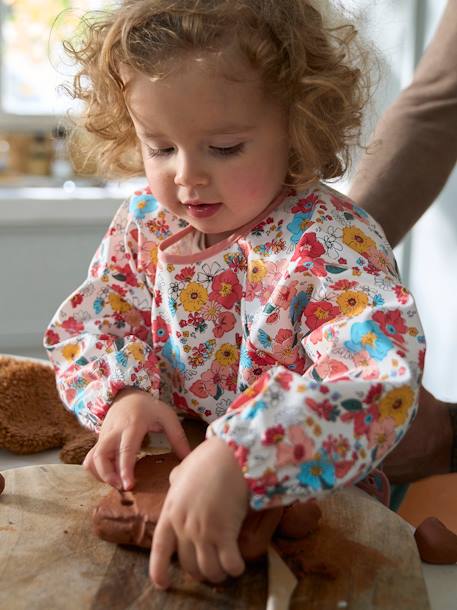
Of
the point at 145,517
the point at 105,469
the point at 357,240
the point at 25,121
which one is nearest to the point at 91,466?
the point at 105,469

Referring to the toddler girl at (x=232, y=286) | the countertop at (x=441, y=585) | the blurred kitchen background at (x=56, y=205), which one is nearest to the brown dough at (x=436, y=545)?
the countertop at (x=441, y=585)

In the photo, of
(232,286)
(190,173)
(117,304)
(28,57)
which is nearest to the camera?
(190,173)

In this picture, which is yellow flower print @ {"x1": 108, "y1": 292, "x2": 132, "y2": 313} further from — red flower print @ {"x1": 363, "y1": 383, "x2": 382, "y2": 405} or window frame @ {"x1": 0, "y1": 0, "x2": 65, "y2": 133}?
window frame @ {"x1": 0, "y1": 0, "x2": 65, "y2": 133}

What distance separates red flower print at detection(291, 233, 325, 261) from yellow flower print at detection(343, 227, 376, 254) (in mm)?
27

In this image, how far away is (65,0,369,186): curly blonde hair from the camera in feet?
2.88

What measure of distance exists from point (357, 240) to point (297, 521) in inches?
11.6

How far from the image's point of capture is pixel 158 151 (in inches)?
36.9

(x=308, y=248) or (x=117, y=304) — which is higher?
(x=308, y=248)

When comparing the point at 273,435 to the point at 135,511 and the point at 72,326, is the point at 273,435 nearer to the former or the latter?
the point at 135,511

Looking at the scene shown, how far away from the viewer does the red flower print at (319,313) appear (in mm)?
868

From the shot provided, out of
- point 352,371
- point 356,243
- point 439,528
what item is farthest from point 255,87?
point 439,528

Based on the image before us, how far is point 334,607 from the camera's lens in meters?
0.67

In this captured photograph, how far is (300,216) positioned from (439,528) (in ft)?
1.13

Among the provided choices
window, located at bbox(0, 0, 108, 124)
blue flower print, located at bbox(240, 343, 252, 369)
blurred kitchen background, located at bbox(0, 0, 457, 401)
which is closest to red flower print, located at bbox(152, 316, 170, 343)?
blue flower print, located at bbox(240, 343, 252, 369)
